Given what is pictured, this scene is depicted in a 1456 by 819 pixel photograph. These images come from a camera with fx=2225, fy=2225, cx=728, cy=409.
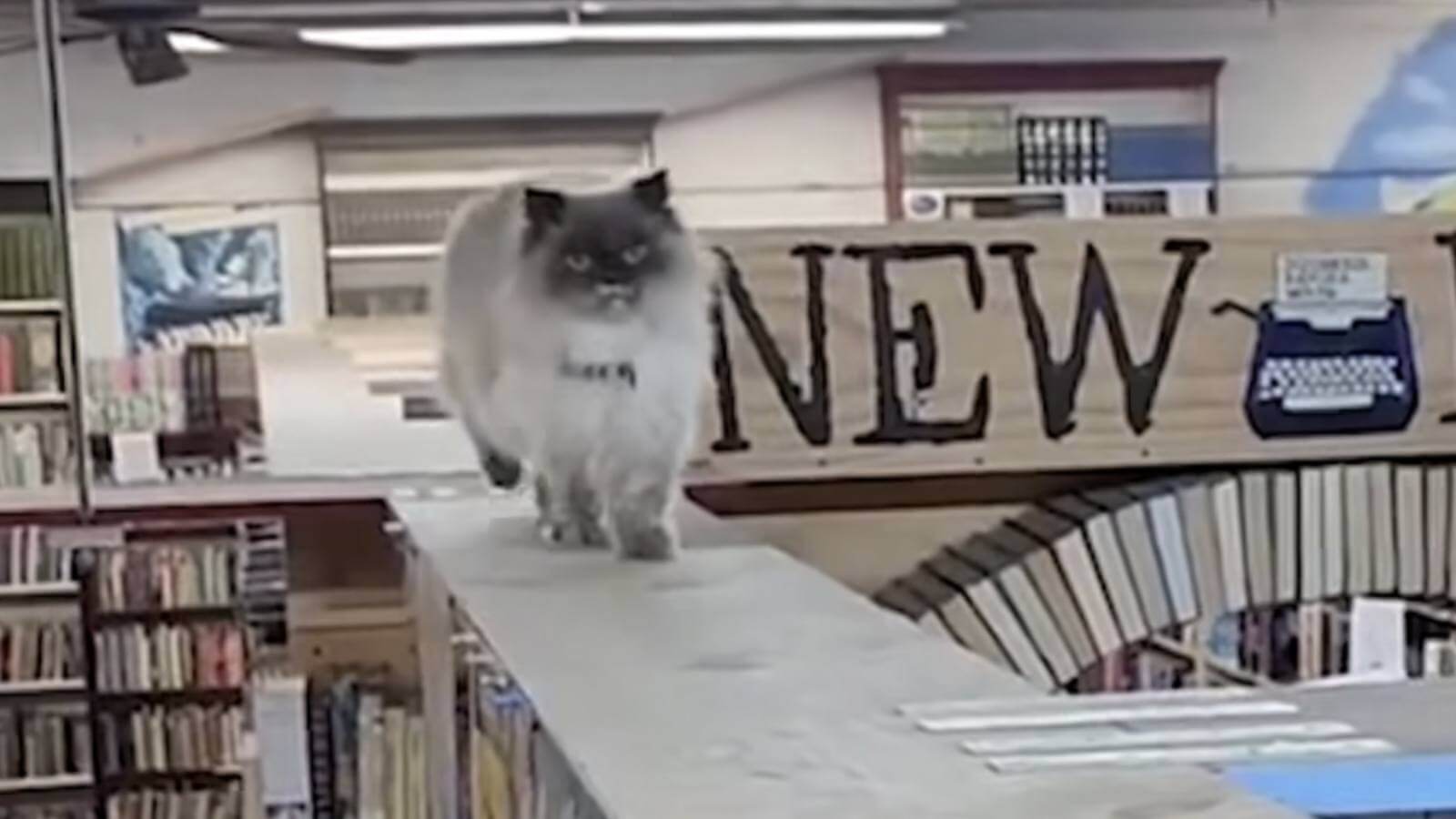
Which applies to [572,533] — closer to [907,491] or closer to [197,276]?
[907,491]

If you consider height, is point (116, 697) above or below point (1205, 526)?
below

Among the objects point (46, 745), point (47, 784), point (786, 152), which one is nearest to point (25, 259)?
point (46, 745)

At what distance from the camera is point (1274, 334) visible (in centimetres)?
279

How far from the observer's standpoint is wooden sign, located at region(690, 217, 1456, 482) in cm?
273

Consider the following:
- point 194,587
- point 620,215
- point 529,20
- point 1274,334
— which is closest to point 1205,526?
point 1274,334

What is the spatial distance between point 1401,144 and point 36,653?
7.07 metres

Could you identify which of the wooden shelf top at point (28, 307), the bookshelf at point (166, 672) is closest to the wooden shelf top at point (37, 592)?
the bookshelf at point (166, 672)

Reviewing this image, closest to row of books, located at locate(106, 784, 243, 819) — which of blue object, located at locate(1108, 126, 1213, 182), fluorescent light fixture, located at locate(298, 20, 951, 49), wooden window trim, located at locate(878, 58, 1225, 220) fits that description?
fluorescent light fixture, located at locate(298, 20, 951, 49)

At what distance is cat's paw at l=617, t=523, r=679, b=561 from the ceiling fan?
4.64 meters

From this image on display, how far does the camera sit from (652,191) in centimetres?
246

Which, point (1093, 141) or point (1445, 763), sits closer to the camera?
point (1445, 763)

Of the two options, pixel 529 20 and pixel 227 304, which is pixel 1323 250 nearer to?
pixel 529 20

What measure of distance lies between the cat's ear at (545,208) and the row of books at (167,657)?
6010 millimetres

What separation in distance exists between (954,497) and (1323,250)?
558 mm
